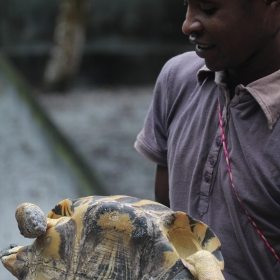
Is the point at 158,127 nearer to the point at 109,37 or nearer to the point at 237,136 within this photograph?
the point at 237,136

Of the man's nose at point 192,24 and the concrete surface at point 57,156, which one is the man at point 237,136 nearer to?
the man's nose at point 192,24

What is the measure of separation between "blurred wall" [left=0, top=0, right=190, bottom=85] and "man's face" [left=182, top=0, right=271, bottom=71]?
618cm

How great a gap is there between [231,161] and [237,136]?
6 centimetres

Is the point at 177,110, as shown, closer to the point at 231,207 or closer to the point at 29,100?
the point at 231,207

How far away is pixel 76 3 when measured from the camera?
6750 mm

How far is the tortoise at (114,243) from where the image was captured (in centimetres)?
142

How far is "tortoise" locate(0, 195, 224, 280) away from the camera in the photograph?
142 centimetres

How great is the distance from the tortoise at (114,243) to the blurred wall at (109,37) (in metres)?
6.29

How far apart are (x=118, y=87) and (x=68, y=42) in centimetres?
95

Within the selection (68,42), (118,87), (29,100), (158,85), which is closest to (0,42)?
(68,42)

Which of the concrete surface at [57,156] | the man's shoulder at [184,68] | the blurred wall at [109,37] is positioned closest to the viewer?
the man's shoulder at [184,68]

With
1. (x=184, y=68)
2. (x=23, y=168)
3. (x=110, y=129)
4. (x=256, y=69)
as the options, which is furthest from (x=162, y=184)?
(x=110, y=129)

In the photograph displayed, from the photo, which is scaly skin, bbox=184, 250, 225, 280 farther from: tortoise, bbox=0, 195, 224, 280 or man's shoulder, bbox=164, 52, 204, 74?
man's shoulder, bbox=164, 52, 204, 74

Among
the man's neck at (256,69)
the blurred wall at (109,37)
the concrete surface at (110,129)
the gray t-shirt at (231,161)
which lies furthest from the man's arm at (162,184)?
the blurred wall at (109,37)
